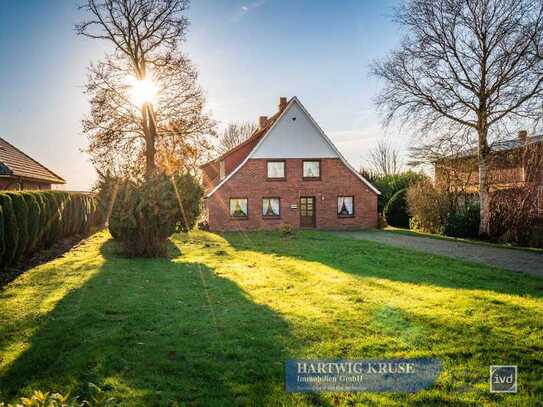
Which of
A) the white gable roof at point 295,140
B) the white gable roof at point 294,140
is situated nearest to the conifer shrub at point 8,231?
the white gable roof at point 295,140

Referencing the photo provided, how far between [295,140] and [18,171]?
17.4 m

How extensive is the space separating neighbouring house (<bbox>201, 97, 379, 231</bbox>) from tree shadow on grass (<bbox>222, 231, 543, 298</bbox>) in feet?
31.2

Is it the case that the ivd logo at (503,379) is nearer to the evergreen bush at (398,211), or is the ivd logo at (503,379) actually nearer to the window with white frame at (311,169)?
the window with white frame at (311,169)

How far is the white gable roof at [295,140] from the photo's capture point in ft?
90.5

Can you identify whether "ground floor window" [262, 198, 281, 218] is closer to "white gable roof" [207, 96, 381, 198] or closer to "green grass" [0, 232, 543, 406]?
"white gable roof" [207, 96, 381, 198]

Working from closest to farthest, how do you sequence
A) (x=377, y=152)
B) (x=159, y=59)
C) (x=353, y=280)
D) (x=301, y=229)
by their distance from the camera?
(x=353, y=280) → (x=159, y=59) → (x=301, y=229) → (x=377, y=152)

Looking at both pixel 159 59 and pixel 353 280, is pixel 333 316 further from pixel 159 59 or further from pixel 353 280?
pixel 159 59

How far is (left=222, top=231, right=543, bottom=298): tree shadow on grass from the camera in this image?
948 cm

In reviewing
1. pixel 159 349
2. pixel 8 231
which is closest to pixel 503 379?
pixel 159 349

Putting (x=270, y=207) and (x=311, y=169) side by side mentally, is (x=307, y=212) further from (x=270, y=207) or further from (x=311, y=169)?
(x=311, y=169)

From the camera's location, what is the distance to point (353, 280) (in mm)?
9836

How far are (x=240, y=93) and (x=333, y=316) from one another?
44.3 ft

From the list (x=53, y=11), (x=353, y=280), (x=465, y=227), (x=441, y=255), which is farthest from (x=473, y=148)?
(x=53, y=11)

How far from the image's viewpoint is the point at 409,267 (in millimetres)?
11977
